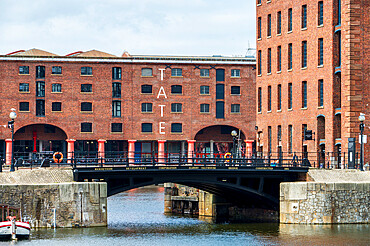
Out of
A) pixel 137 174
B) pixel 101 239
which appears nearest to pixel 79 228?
pixel 101 239

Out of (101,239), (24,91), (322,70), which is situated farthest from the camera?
(24,91)

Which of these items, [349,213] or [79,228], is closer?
[79,228]

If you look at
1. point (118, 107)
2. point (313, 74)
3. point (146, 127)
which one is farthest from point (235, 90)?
point (313, 74)

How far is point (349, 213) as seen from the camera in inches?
2167

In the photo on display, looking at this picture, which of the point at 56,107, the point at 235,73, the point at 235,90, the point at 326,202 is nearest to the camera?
the point at 326,202

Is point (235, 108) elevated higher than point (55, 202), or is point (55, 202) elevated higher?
point (235, 108)

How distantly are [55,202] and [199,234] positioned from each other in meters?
9.45

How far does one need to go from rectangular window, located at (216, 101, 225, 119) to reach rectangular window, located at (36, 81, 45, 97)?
73.1 feet

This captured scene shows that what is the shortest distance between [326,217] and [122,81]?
56478mm

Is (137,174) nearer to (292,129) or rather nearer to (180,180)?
(180,180)

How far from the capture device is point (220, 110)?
110 m

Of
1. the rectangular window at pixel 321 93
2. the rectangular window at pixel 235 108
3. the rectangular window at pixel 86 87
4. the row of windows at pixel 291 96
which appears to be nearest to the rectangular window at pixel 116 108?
the rectangular window at pixel 86 87

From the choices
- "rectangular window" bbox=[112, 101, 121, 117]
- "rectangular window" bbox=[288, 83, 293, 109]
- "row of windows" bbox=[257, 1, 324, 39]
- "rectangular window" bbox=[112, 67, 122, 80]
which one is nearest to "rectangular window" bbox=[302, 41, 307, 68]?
"row of windows" bbox=[257, 1, 324, 39]

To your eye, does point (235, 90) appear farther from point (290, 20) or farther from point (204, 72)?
point (290, 20)
